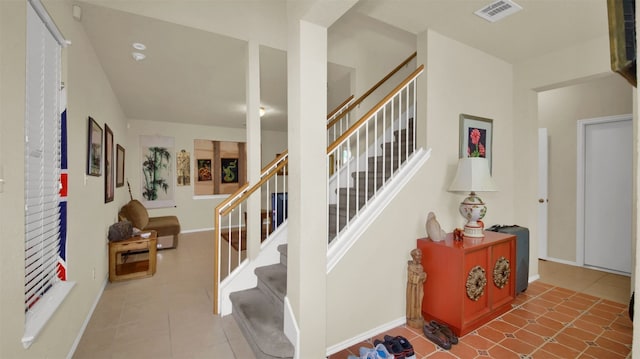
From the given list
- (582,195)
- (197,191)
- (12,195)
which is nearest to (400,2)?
(12,195)

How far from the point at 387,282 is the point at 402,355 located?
1.89 feet

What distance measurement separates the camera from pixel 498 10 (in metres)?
2.45

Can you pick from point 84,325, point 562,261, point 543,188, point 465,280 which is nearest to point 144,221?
point 84,325

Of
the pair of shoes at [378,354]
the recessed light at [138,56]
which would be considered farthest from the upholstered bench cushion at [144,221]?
the pair of shoes at [378,354]

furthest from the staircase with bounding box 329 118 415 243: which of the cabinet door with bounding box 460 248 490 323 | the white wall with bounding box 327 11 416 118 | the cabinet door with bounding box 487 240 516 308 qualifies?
the cabinet door with bounding box 487 240 516 308

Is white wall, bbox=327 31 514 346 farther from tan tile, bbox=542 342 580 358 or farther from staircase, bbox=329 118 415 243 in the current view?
tan tile, bbox=542 342 580 358

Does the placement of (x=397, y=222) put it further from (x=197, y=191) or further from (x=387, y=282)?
(x=197, y=191)

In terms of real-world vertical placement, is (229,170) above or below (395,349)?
above

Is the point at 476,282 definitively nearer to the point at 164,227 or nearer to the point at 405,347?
the point at 405,347

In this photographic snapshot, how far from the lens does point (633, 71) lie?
0.54 m

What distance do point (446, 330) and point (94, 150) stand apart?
11.6 ft

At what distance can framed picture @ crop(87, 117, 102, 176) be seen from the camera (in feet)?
8.54

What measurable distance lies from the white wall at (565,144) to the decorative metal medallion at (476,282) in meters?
2.69

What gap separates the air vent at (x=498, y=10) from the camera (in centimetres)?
236
